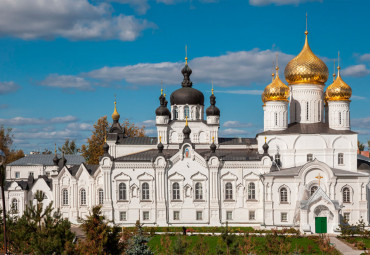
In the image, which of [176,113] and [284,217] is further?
[176,113]

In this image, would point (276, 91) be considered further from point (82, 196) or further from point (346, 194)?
point (82, 196)

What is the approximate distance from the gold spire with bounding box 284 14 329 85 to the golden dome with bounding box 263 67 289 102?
1.10 meters

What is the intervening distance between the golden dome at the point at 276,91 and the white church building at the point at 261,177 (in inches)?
3.0

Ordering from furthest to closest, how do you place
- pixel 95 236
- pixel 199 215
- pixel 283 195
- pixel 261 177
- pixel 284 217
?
pixel 199 215 < pixel 261 177 < pixel 283 195 < pixel 284 217 < pixel 95 236

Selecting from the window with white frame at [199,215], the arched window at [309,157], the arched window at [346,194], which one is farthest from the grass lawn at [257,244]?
the arched window at [309,157]

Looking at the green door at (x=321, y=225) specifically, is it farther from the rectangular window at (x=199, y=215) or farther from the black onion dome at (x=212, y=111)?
the black onion dome at (x=212, y=111)

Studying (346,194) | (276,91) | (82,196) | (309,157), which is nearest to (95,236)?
(82,196)

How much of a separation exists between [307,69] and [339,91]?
113 inches

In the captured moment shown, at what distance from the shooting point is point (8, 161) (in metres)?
63.5

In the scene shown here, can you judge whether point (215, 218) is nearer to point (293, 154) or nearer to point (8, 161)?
point (293, 154)

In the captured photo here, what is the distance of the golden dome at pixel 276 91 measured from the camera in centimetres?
4012

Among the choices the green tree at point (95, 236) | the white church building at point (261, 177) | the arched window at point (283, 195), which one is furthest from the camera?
the arched window at point (283, 195)

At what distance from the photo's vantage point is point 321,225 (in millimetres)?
34062

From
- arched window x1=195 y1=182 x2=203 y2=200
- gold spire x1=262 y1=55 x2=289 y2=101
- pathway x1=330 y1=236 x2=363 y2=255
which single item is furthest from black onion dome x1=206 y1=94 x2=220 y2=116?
pathway x1=330 y1=236 x2=363 y2=255
